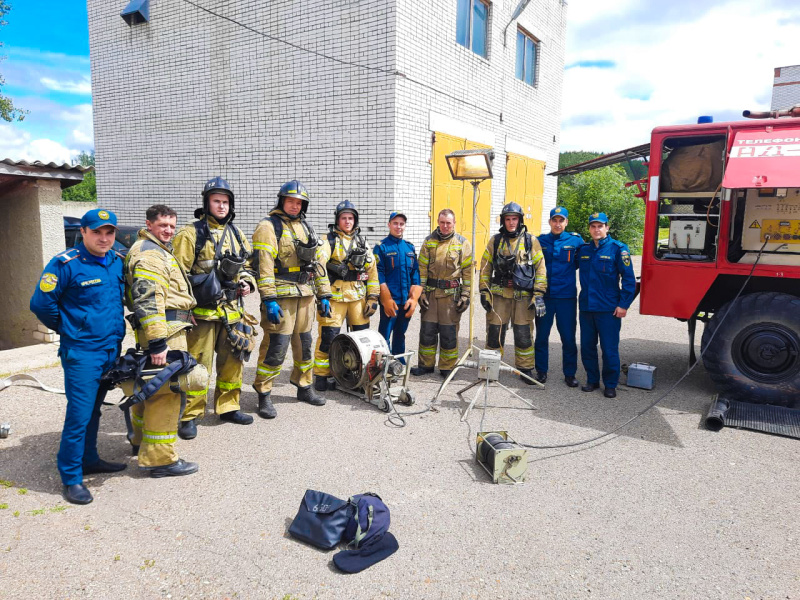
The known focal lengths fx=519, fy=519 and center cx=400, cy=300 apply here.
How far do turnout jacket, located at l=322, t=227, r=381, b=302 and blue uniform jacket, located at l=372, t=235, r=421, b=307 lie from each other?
35 cm

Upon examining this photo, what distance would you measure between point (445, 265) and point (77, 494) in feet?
13.6

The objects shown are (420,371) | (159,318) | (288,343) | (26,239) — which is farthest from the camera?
(26,239)

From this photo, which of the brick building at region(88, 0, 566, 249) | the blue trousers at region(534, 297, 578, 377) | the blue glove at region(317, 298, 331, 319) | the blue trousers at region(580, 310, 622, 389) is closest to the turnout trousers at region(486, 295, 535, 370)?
the blue trousers at region(534, 297, 578, 377)

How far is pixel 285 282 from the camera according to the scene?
501 cm

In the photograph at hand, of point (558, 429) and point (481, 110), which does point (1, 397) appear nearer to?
point (558, 429)

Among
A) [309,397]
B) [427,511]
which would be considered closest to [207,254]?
[309,397]

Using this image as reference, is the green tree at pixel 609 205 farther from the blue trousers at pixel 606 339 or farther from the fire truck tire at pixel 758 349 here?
the fire truck tire at pixel 758 349

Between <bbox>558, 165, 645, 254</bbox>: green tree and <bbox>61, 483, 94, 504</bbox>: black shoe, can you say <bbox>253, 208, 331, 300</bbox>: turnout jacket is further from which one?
<bbox>558, 165, 645, 254</bbox>: green tree

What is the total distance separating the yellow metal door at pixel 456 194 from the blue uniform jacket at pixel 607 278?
4.89 metres

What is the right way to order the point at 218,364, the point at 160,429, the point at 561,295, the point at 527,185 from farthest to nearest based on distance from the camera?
1. the point at 527,185
2. the point at 561,295
3. the point at 218,364
4. the point at 160,429

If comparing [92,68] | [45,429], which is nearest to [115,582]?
[45,429]

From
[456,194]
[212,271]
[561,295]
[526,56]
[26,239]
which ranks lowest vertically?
[561,295]

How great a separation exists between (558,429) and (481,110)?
978cm

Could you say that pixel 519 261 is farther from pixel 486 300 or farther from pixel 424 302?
pixel 424 302
